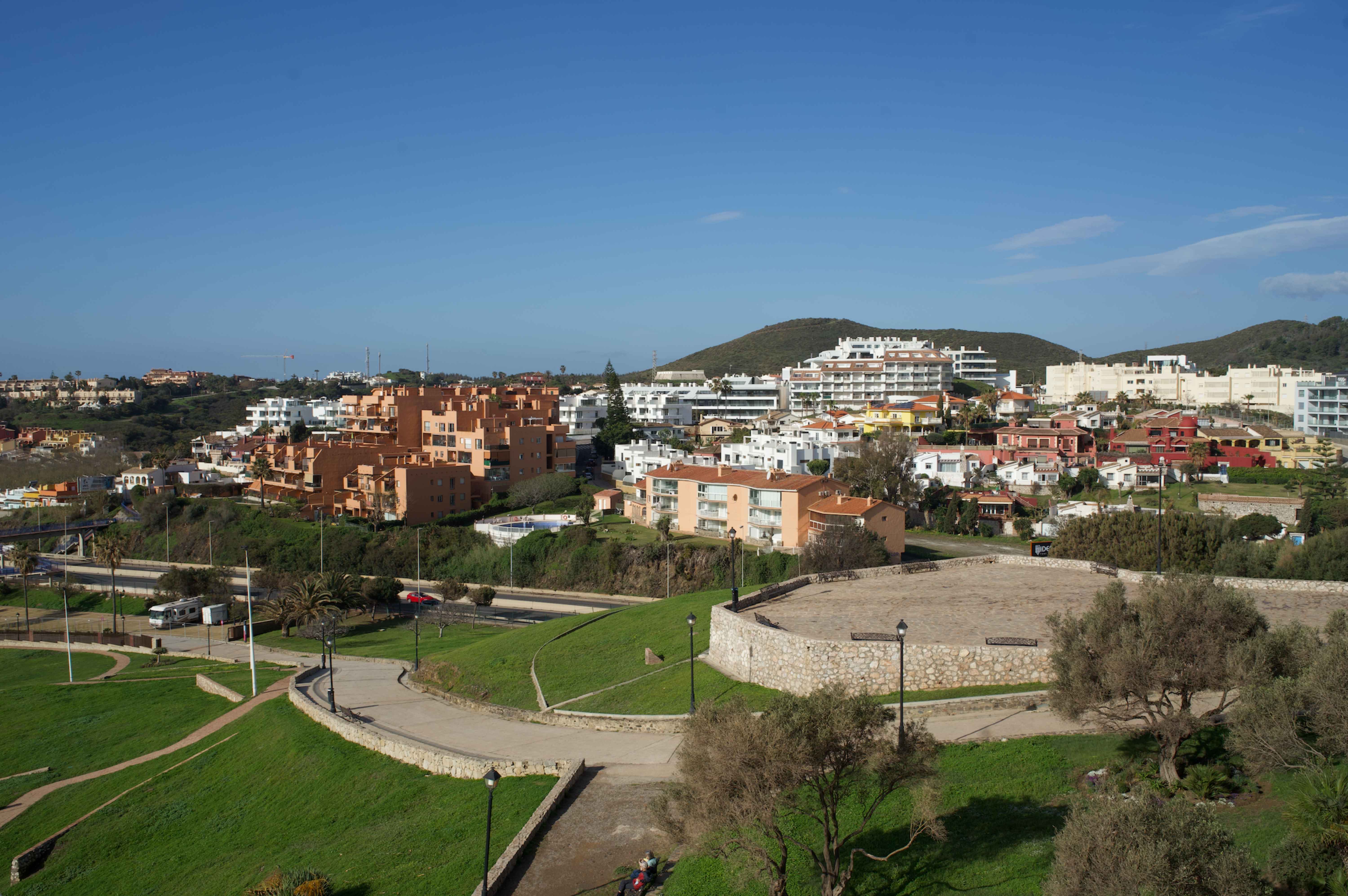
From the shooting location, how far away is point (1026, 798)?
13.7 m

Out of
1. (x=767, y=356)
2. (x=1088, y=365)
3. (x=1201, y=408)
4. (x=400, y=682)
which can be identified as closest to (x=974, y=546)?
(x=400, y=682)

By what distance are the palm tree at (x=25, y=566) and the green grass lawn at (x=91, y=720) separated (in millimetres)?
22855

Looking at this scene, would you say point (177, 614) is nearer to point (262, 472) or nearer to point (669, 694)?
point (262, 472)

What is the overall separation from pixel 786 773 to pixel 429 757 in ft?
41.5

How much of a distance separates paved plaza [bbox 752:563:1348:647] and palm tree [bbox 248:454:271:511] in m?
65.3

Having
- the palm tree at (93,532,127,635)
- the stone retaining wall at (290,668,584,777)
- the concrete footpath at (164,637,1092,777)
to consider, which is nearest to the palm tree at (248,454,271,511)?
the palm tree at (93,532,127,635)

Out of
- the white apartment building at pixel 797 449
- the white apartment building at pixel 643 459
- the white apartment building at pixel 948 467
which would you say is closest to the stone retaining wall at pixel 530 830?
the white apartment building at pixel 797 449

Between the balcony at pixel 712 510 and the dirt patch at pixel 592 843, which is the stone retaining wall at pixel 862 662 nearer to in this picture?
the dirt patch at pixel 592 843

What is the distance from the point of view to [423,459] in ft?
258

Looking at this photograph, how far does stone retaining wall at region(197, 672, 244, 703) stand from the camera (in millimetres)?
33125

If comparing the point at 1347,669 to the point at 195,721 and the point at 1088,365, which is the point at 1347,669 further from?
the point at 1088,365

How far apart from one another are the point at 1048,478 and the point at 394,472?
160 feet

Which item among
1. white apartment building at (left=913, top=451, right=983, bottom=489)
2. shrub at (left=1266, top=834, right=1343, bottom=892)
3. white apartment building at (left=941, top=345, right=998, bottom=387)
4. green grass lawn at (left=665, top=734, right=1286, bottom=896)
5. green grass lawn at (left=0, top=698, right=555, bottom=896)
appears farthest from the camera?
white apartment building at (left=941, top=345, right=998, bottom=387)

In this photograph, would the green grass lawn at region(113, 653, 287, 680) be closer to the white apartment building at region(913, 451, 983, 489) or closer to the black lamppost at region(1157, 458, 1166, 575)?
the black lamppost at region(1157, 458, 1166, 575)
